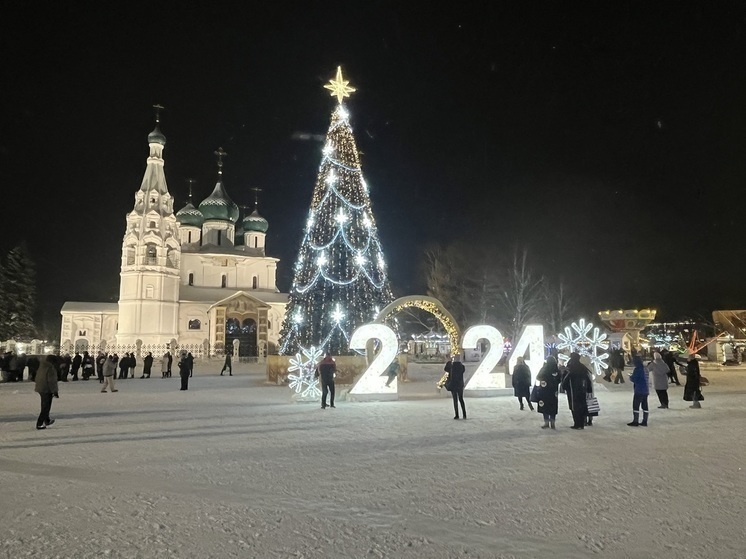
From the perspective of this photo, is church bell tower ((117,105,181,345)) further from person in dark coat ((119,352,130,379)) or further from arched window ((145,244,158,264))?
person in dark coat ((119,352,130,379))

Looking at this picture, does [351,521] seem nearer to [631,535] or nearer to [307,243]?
[631,535]

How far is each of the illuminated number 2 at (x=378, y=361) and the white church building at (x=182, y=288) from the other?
34.9m

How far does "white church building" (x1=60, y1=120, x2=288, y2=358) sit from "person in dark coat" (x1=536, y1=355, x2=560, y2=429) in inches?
1602

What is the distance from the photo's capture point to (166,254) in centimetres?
5603

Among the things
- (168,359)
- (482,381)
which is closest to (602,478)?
(482,381)

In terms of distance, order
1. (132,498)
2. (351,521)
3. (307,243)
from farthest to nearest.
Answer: (307,243) < (132,498) < (351,521)

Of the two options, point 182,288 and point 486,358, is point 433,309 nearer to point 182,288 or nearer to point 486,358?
point 486,358

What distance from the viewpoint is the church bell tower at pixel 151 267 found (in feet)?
177

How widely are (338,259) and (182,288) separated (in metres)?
41.3

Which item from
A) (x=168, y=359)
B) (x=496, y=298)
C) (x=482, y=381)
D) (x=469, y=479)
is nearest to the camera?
(x=469, y=479)

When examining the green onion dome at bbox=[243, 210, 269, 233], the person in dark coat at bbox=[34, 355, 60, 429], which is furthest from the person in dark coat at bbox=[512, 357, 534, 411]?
the green onion dome at bbox=[243, 210, 269, 233]

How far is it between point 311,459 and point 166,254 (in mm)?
51952

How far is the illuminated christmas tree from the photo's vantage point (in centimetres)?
2211

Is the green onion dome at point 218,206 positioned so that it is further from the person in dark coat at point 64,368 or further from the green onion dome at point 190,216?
the person in dark coat at point 64,368
